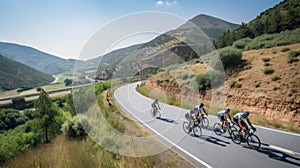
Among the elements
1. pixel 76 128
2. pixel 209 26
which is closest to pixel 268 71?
pixel 76 128

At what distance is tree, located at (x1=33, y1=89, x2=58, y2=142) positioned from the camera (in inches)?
854

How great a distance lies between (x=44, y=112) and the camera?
74.3ft

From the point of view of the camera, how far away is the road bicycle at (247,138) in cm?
699

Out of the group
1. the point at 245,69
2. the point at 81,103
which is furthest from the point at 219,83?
the point at 81,103

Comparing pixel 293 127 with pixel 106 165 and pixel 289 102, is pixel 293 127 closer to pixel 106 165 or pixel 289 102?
pixel 289 102

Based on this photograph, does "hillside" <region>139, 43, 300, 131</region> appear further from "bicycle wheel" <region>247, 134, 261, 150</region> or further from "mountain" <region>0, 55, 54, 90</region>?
"mountain" <region>0, 55, 54, 90</region>

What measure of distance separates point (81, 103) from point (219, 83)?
13.0 meters

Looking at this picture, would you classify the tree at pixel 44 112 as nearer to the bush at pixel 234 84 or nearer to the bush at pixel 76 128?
the bush at pixel 76 128

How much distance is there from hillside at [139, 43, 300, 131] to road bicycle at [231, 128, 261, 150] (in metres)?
3.31

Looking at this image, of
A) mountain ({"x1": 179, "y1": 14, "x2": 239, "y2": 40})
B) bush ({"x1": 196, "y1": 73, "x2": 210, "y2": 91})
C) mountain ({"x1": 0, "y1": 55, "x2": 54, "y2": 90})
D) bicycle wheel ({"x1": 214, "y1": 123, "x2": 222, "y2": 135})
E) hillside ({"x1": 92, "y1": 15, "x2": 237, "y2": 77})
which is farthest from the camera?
mountain ({"x1": 0, "y1": 55, "x2": 54, "y2": 90})

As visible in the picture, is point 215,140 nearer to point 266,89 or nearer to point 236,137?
point 236,137

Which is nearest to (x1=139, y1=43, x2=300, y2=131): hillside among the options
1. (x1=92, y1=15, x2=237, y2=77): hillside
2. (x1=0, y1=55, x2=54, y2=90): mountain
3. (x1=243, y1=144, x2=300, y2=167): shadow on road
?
(x1=243, y1=144, x2=300, y2=167): shadow on road

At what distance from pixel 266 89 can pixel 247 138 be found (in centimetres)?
853

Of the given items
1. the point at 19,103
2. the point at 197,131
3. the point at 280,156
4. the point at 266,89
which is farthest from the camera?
the point at 19,103
